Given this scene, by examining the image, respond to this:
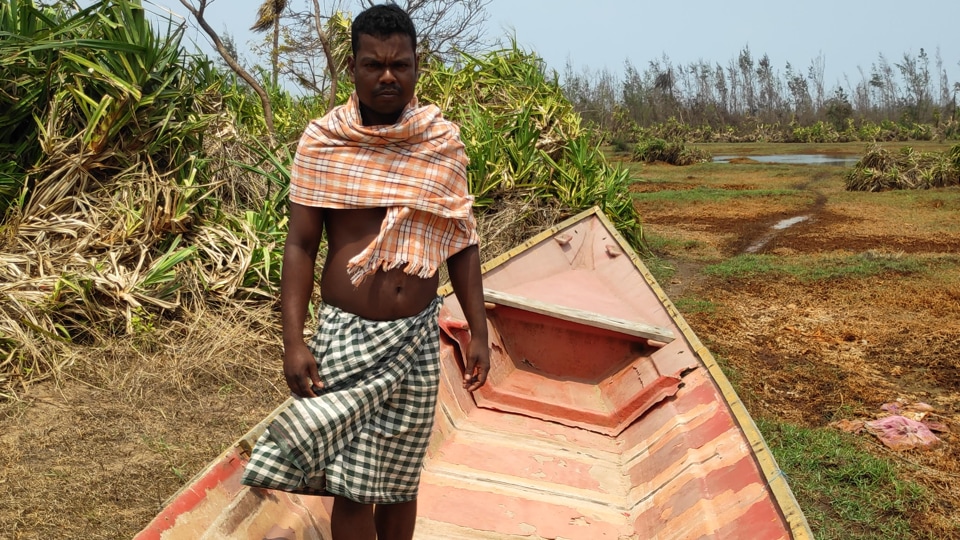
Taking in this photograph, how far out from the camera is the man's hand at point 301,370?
1.73 metres

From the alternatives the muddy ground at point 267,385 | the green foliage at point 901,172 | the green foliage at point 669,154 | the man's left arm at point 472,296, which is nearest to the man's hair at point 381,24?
the man's left arm at point 472,296

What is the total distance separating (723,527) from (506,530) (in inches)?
29.3

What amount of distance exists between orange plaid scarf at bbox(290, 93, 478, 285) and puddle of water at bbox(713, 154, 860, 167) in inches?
856

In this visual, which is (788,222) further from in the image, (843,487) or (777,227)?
(843,487)

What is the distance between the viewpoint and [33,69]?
442 cm

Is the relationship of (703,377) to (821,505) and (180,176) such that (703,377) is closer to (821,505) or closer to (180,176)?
(821,505)

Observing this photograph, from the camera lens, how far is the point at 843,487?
3.29m

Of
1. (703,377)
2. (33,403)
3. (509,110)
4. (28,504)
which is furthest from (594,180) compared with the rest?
(28,504)

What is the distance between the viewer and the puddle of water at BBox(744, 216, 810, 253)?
919 cm

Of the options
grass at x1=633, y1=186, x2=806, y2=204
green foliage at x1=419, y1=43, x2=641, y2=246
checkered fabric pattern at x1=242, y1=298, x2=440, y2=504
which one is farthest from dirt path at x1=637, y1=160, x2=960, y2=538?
checkered fabric pattern at x1=242, y1=298, x2=440, y2=504

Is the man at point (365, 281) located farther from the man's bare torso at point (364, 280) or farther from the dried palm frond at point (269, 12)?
the dried palm frond at point (269, 12)

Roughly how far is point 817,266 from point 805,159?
18007 mm

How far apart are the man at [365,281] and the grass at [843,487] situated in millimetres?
1938

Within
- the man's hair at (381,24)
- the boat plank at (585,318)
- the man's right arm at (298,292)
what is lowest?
the boat plank at (585,318)
